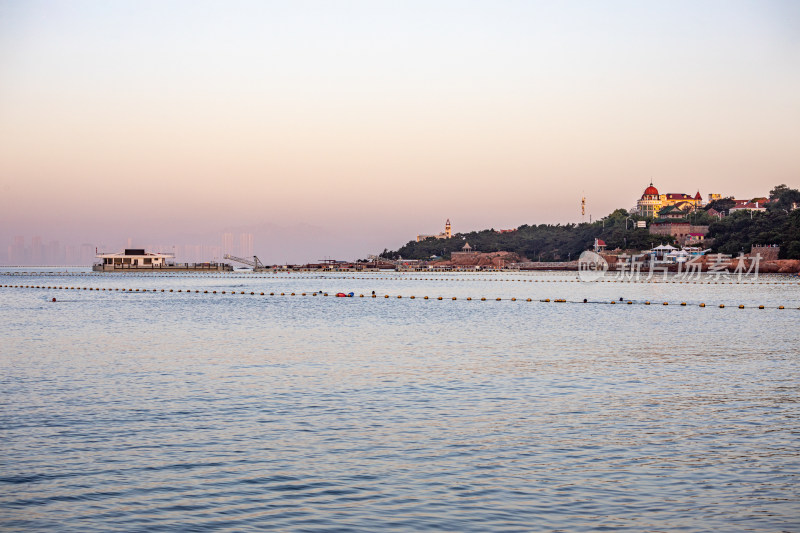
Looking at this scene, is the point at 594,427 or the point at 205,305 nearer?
the point at 594,427

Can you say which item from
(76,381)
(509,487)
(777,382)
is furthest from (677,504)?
(76,381)

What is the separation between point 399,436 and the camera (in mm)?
20844

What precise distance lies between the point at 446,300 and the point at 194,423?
74.8 meters

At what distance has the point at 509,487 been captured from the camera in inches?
646

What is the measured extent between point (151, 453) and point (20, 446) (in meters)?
3.39

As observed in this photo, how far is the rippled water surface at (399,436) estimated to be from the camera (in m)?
15.0

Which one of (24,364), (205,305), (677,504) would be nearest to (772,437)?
(677,504)

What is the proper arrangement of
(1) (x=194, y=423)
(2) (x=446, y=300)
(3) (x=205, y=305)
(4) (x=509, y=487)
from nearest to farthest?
(4) (x=509, y=487) < (1) (x=194, y=423) < (3) (x=205, y=305) < (2) (x=446, y=300)

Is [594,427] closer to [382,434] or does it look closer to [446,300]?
[382,434]

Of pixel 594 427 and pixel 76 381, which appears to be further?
pixel 76 381

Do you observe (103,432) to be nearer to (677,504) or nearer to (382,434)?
(382,434)

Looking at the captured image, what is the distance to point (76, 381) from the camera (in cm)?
3039

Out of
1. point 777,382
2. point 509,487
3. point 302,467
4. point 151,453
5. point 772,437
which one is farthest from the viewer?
point 777,382

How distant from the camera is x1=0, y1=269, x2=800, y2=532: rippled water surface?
15.0m
